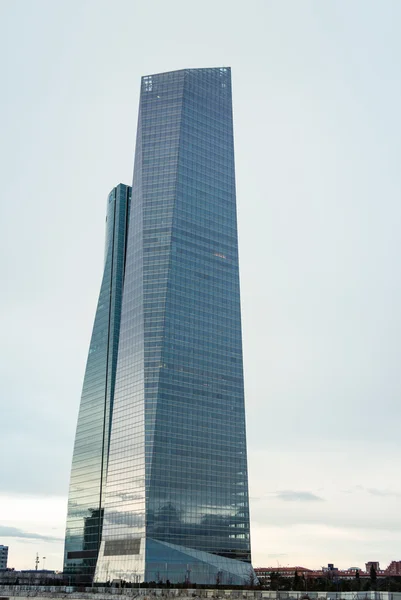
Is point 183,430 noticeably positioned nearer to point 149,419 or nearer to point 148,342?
point 149,419

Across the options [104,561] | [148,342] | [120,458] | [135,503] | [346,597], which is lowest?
[346,597]

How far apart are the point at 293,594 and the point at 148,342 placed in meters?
96.9

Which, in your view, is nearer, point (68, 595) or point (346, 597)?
point (346, 597)

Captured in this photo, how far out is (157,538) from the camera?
599ft

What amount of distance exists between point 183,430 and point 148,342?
84.6ft

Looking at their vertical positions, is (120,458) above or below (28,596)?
above

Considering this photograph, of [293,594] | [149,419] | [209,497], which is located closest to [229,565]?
[209,497]

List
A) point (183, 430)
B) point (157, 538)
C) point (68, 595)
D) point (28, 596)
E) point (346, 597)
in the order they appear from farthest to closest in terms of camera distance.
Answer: point (183, 430) → point (157, 538) → point (28, 596) → point (68, 595) → point (346, 597)

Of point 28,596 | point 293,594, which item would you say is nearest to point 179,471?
point 28,596

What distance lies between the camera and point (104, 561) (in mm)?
193625

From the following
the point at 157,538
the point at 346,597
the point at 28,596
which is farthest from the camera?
the point at 157,538

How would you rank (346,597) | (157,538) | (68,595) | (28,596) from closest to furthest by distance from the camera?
(346,597)
(68,595)
(28,596)
(157,538)

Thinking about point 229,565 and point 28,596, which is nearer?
point 28,596

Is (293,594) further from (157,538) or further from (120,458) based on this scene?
(120,458)
